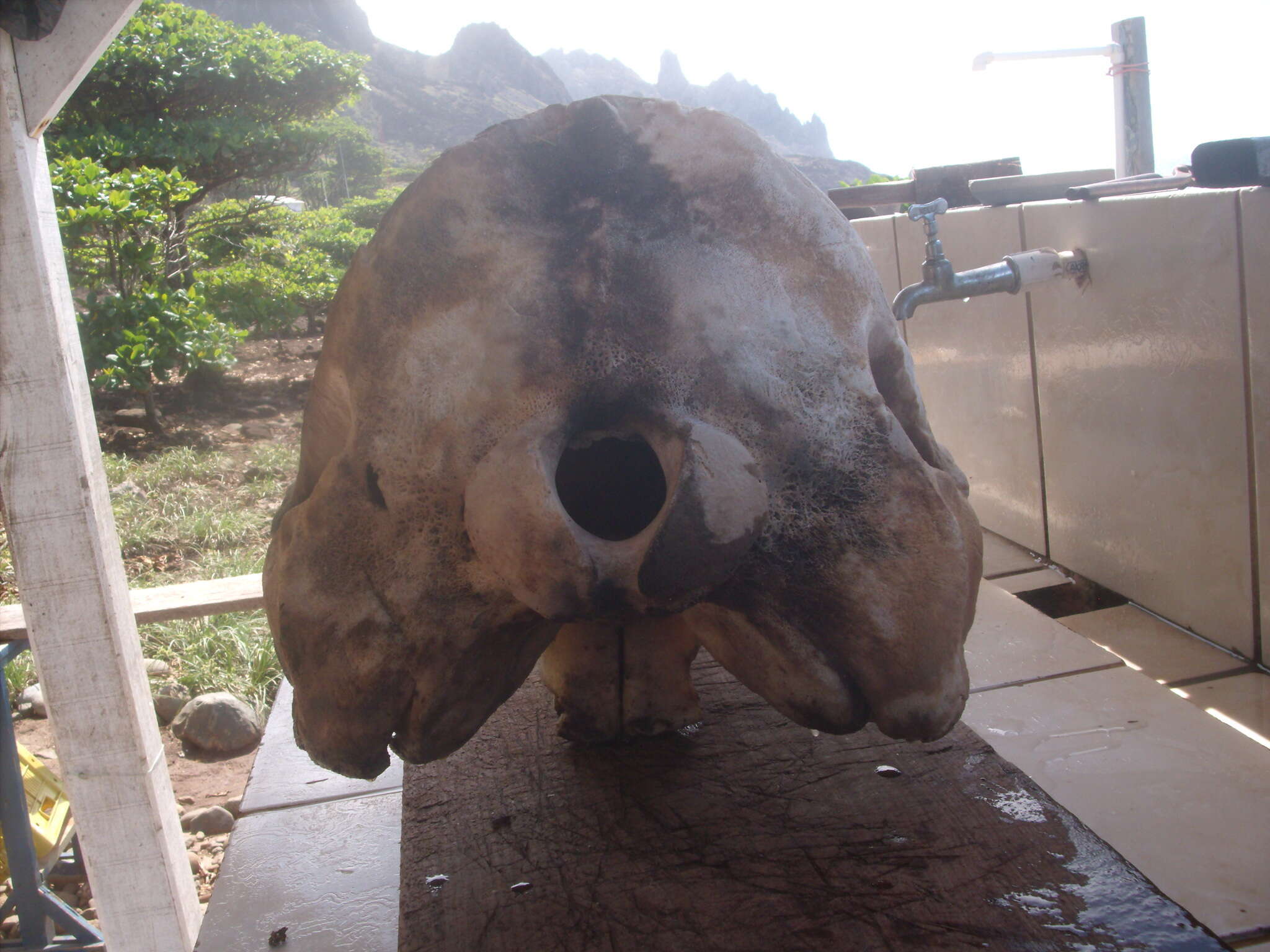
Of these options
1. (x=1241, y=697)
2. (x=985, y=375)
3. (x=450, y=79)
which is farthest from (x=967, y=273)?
(x=450, y=79)

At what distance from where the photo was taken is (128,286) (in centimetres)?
632

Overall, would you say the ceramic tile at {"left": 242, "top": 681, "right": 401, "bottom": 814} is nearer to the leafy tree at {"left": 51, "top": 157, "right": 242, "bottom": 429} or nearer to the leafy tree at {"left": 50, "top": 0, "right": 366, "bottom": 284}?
the leafy tree at {"left": 51, "top": 157, "right": 242, "bottom": 429}

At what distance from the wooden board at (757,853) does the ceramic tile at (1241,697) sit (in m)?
0.74

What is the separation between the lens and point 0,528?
17.4 ft

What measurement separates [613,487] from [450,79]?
30.4 ft

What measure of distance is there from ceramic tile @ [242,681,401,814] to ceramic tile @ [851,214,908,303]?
92.2 inches

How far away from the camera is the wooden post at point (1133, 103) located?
3338 millimetres

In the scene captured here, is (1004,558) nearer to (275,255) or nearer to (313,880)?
(313,880)

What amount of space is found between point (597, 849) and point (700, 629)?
1.13 feet

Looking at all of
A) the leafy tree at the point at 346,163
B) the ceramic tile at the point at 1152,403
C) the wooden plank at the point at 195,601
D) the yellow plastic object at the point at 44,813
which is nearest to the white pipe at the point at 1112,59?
the ceramic tile at the point at 1152,403

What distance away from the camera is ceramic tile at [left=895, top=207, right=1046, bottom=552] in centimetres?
287

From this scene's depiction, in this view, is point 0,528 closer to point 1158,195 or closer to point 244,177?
point 244,177

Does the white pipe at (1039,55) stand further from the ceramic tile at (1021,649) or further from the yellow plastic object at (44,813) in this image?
the yellow plastic object at (44,813)

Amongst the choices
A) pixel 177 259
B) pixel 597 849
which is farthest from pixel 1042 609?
pixel 177 259
